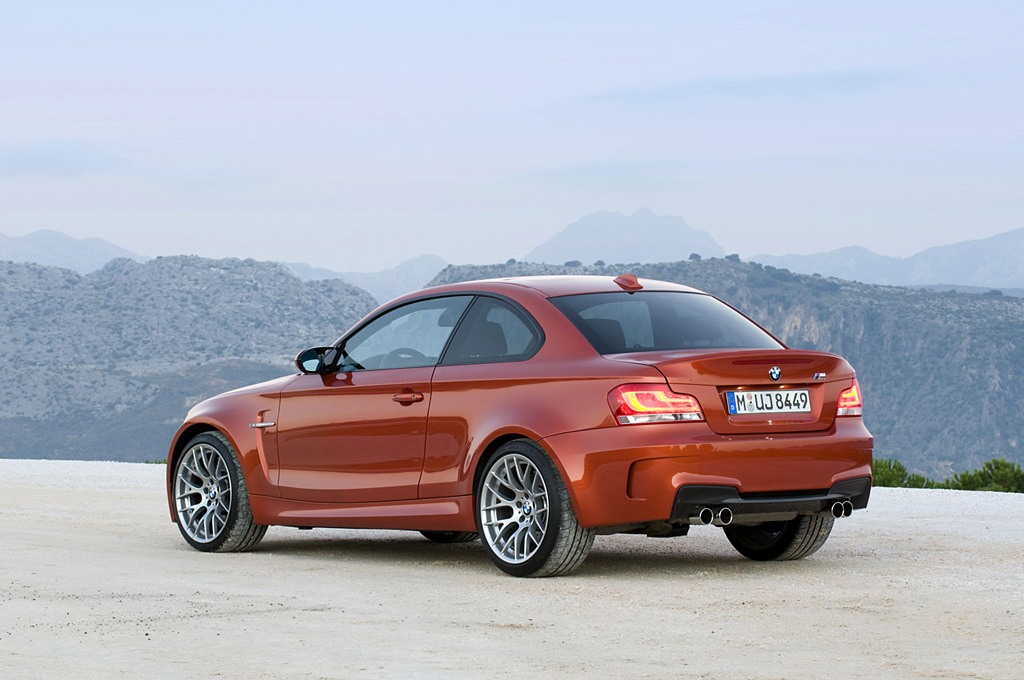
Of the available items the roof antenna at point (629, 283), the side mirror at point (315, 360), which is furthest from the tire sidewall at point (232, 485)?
the roof antenna at point (629, 283)

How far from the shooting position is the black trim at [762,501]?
23.7 ft

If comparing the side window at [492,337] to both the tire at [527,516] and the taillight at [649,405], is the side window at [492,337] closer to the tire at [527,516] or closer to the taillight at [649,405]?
the tire at [527,516]

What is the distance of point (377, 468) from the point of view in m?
8.45

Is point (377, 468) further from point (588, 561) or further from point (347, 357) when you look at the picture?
point (588, 561)

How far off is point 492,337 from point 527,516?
3.56 feet

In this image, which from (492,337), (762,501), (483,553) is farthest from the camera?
(483,553)

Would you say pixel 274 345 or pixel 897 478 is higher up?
pixel 274 345

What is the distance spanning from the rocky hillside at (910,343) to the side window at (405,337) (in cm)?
12013

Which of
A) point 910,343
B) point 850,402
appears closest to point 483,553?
point 850,402

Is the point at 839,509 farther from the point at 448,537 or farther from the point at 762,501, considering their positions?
the point at 448,537

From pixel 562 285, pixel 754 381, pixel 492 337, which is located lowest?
pixel 754 381

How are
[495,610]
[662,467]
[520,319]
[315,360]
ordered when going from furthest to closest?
[315,360], [520,319], [662,467], [495,610]

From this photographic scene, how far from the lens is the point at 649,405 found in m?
7.28

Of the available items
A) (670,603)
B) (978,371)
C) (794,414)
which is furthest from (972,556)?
(978,371)
